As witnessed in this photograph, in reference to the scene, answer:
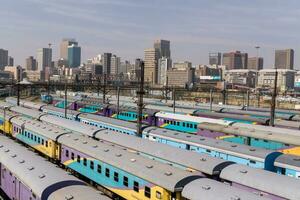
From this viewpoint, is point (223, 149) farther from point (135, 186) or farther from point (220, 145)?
point (135, 186)

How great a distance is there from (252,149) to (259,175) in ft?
27.3

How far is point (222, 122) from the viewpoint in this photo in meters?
44.6

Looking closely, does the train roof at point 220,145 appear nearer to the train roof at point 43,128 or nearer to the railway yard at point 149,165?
the railway yard at point 149,165

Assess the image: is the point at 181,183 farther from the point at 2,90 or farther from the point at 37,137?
the point at 2,90

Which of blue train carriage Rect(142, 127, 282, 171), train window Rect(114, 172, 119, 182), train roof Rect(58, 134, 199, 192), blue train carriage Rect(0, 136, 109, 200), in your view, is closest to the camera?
blue train carriage Rect(0, 136, 109, 200)

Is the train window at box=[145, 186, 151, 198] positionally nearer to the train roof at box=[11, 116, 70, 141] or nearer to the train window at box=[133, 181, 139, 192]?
the train window at box=[133, 181, 139, 192]

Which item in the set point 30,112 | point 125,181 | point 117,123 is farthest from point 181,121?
point 125,181

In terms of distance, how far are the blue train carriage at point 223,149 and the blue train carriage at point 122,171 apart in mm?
7138

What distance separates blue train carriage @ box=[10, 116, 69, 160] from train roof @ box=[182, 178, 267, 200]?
1785 cm

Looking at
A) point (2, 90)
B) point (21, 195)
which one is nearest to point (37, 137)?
point (21, 195)

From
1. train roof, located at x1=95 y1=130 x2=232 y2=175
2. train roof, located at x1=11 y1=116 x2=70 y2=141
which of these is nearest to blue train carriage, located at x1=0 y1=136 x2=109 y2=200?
train roof, located at x1=11 y1=116 x2=70 y2=141

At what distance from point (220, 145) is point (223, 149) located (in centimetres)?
100

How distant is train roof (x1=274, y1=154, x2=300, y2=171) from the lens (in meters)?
22.8

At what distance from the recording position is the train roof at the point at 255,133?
32031 mm
